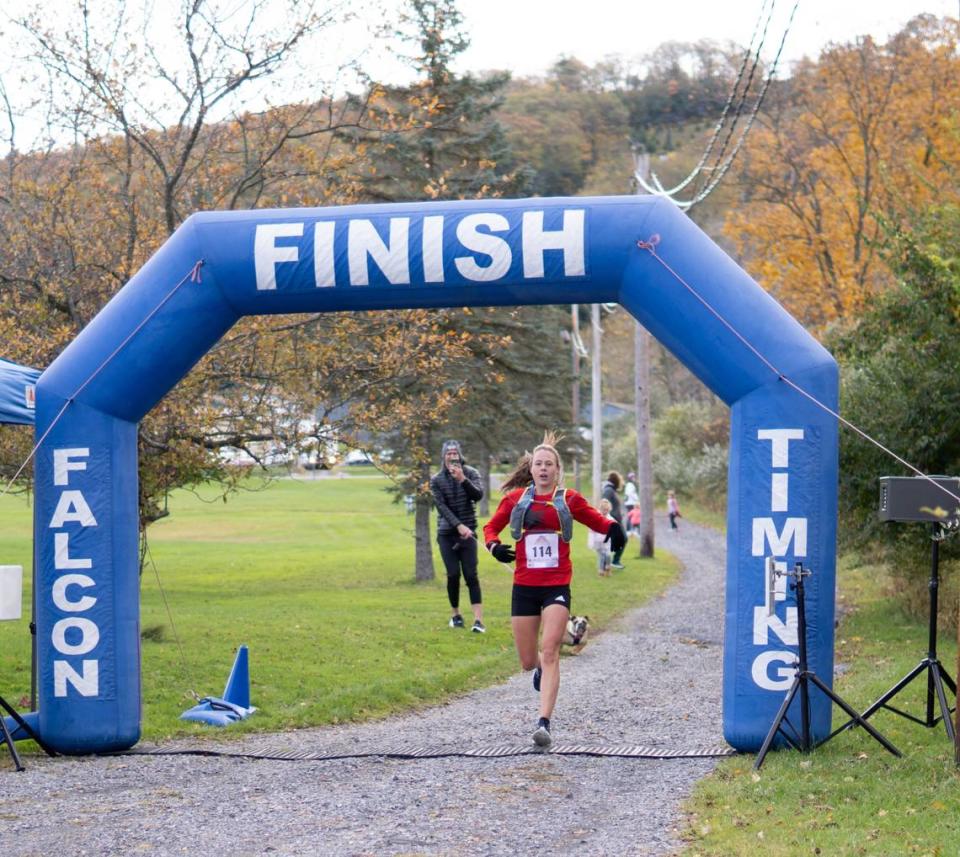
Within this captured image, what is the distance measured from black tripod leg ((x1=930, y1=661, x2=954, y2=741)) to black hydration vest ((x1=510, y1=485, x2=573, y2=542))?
96.8 inches

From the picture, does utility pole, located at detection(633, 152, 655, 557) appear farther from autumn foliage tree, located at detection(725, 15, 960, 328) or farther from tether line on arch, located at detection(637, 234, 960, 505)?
tether line on arch, located at detection(637, 234, 960, 505)

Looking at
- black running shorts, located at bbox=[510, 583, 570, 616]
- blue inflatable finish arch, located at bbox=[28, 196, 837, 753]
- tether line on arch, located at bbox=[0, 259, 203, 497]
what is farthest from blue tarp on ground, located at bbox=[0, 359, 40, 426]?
black running shorts, located at bbox=[510, 583, 570, 616]

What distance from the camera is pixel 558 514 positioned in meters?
9.23

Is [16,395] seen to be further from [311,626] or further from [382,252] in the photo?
[311,626]

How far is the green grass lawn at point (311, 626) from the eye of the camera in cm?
1137

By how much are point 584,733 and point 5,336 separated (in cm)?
685

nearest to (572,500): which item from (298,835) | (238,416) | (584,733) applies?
(584,733)

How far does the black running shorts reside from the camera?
9234mm

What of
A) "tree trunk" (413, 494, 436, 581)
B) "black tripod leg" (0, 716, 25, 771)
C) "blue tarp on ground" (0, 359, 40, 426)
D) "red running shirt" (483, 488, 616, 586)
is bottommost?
"tree trunk" (413, 494, 436, 581)

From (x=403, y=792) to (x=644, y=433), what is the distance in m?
21.7

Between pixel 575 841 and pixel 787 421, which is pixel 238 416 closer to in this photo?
pixel 787 421

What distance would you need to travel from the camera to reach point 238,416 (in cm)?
1441

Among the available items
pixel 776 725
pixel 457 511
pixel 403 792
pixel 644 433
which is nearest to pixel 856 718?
pixel 776 725

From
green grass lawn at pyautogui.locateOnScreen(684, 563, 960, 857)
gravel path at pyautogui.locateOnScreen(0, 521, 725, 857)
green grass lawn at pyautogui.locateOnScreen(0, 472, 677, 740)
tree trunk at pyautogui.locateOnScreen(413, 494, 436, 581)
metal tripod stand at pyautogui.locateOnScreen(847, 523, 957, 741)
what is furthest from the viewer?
tree trunk at pyautogui.locateOnScreen(413, 494, 436, 581)
